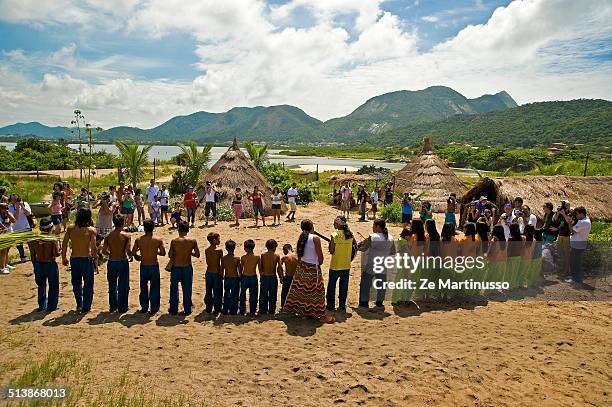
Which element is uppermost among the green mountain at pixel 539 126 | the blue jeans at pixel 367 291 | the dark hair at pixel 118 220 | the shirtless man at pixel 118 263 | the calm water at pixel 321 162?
the green mountain at pixel 539 126

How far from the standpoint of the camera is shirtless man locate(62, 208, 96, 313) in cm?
556

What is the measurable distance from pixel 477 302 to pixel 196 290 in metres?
4.76

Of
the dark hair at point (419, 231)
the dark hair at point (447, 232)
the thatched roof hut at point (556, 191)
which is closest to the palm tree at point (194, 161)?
the thatched roof hut at point (556, 191)

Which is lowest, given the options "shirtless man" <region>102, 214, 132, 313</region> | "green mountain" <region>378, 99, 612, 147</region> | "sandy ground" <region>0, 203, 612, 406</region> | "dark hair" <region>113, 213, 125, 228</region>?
"sandy ground" <region>0, 203, 612, 406</region>

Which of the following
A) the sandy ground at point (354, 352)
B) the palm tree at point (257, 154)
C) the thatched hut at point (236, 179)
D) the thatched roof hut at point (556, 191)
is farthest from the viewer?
the palm tree at point (257, 154)

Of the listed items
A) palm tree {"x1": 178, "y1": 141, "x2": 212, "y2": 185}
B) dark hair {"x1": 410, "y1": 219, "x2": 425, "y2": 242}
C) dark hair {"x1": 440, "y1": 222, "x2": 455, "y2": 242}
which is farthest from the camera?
palm tree {"x1": 178, "y1": 141, "x2": 212, "y2": 185}

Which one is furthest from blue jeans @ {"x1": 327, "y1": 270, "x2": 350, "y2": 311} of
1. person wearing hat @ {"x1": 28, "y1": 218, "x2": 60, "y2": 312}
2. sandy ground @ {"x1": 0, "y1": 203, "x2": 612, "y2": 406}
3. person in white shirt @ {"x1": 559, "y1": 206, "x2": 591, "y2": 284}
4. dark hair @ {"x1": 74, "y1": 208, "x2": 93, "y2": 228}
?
person in white shirt @ {"x1": 559, "y1": 206, "x2": 591, "y2": 284}

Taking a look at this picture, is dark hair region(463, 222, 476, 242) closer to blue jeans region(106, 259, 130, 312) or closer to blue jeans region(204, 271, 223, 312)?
blue jeans region(204, 271, 223, 312)

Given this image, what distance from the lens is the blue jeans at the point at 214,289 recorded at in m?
5.81

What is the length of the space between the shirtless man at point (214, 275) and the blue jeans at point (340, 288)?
5.34 ft

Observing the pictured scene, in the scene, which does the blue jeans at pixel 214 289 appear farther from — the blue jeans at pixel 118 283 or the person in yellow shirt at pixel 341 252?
the person in yellow shirt at pixel 341 252

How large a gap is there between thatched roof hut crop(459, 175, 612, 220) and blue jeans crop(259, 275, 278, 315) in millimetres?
8428

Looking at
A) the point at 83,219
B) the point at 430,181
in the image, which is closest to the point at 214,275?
the point at 83,219

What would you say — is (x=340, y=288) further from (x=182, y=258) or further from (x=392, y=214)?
(x=392, y=214)
